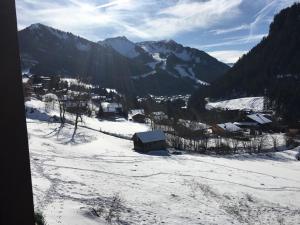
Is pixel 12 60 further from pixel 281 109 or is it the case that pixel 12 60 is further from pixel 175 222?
pixel 281 109

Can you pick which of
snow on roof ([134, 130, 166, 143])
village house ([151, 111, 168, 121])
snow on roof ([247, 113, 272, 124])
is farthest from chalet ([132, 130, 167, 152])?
snow on roof ([247, 113, 272, 124])

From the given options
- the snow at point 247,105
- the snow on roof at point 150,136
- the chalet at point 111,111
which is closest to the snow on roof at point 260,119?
the chalet at point 111,111

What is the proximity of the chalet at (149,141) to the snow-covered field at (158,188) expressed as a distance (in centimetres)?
654

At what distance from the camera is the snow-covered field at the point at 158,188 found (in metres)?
24.8

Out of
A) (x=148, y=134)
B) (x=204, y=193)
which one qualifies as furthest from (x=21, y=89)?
(x=148, y=134)

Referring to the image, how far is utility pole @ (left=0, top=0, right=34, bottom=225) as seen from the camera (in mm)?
4312

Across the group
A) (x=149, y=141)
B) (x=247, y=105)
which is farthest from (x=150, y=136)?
(x=247, y=105)

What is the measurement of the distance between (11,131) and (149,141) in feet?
208

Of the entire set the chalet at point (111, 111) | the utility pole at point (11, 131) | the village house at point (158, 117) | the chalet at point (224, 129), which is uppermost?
the utility pole at point (11, 131)

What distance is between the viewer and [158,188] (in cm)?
3528

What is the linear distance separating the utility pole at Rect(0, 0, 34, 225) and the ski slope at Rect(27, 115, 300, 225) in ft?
48.8

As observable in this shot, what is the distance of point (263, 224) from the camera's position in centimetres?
2800

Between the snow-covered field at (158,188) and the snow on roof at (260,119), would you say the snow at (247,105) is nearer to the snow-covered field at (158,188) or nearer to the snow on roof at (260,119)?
the snow on roof at (260,119)

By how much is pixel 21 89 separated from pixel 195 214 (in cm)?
2481
